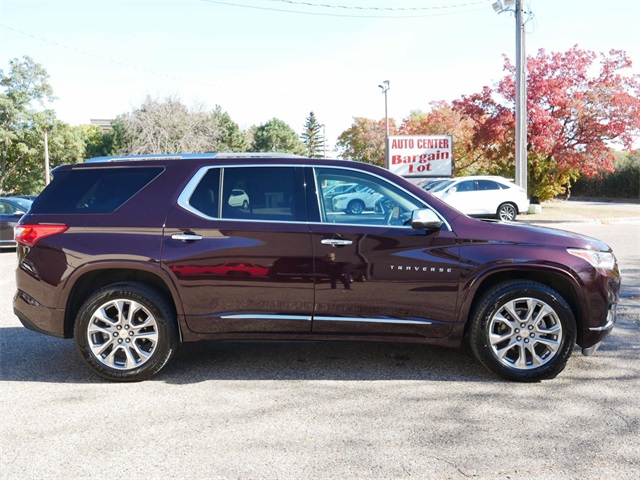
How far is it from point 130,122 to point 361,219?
47.4 m

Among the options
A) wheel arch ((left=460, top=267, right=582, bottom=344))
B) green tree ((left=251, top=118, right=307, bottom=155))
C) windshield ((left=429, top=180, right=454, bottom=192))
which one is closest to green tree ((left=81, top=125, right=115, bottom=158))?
green tree ((left=251, top=118, right=307, bottom=155))

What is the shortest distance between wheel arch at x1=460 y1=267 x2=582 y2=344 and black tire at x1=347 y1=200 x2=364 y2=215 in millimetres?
1062

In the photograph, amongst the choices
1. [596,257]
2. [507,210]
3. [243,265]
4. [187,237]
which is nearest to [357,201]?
[243,265]

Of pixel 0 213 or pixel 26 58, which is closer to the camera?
pixel 0 213

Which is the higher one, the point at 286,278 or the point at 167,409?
the point at 286,278

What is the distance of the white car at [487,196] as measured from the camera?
20453 millimetres

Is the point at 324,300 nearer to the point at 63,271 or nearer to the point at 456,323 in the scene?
the point at 456,323

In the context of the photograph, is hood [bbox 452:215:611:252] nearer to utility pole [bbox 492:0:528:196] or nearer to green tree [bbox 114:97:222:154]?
utility pole [bbox 492:0:528:196]

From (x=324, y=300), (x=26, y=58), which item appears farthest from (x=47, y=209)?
(x=26, y=58)

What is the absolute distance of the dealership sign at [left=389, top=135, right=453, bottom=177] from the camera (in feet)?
88.8

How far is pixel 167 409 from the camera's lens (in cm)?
409

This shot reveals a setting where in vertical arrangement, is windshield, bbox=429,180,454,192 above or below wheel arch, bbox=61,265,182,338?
above

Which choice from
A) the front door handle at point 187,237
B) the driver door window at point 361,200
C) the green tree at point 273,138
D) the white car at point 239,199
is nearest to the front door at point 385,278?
the driver door window at point 361,200

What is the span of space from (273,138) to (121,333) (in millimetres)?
96259
